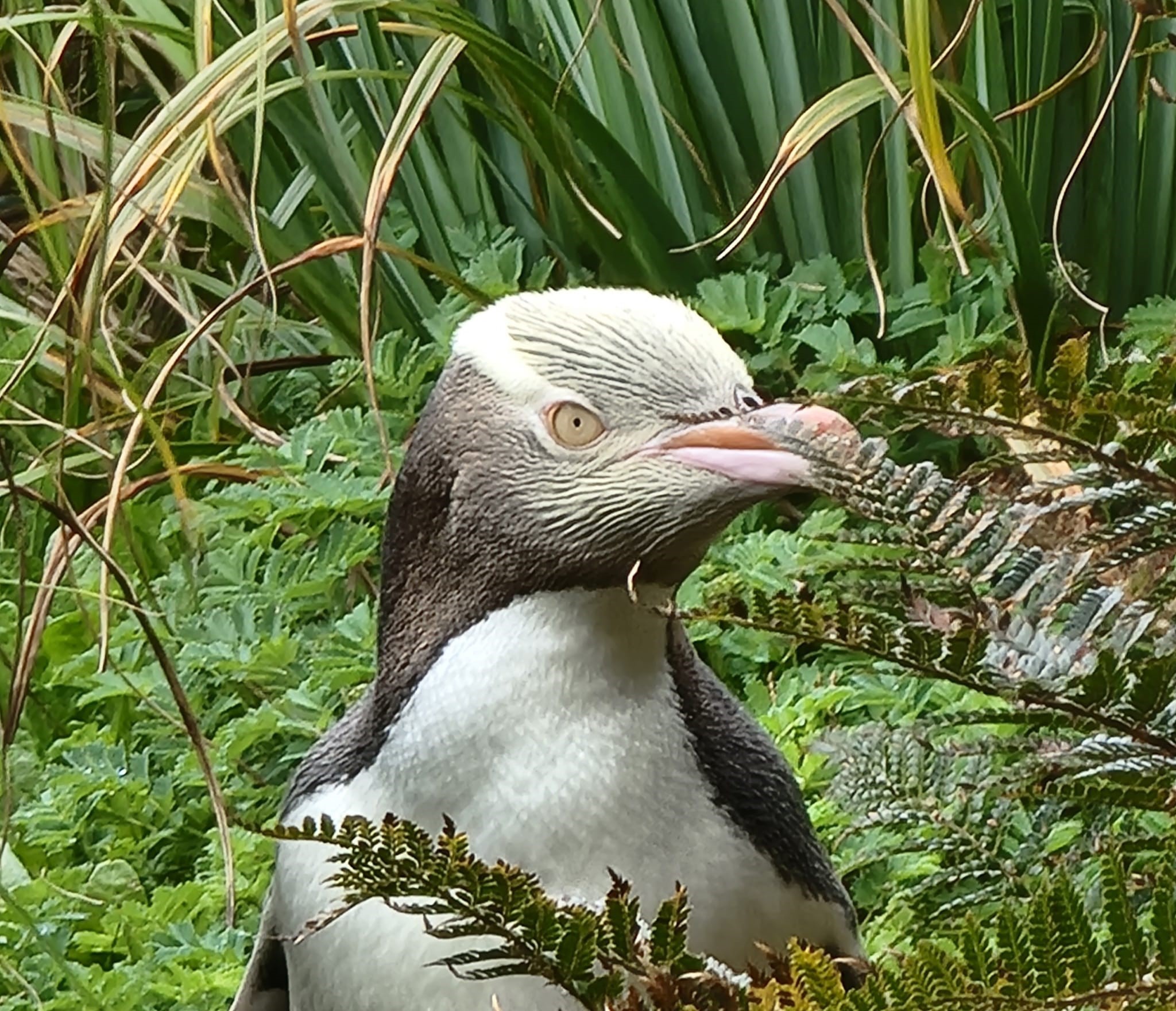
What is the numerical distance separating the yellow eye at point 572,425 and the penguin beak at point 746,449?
33 millimetres

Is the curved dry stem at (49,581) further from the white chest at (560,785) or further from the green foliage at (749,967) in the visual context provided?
the green foliage at (749,967)

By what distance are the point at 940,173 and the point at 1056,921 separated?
0.89 meters

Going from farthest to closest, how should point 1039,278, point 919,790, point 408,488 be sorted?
point 1039,278 → point 408,488 → point 919,790

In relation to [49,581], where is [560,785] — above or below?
above

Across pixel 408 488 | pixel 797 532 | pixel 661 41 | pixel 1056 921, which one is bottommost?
pixel 797 532

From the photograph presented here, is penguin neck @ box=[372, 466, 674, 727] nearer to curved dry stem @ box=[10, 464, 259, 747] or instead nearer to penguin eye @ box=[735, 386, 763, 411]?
penguin eye @ box=[735, 386, 763, 411]

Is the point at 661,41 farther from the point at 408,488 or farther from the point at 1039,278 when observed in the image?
the point at 408,488

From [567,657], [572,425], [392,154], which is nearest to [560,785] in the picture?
[567,657]

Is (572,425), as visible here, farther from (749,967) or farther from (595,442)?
(749,967)

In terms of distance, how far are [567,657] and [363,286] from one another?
69 cm

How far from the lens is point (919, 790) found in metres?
0.55

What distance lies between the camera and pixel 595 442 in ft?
2.69

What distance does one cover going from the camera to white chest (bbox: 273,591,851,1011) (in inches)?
32.4

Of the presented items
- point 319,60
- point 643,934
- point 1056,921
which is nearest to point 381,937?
point 643,934
